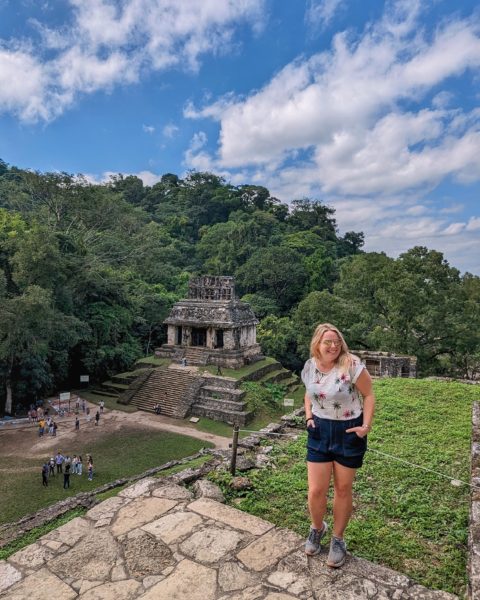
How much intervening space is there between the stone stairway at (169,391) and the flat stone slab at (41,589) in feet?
45.4

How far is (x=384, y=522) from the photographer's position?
356 cm

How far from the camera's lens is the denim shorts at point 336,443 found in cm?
276

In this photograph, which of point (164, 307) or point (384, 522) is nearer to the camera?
point (384, 522)

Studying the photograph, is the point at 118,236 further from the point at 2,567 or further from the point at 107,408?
the point at 2,567

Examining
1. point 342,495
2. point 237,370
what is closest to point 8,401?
point 237,370

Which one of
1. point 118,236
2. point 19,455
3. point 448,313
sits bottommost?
point 19,455

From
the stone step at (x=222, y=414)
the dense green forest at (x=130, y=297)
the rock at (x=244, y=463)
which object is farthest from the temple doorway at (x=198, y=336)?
the rock at (x=244, y=463)

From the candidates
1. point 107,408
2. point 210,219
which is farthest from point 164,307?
point 210,219

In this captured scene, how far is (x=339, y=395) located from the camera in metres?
2.83

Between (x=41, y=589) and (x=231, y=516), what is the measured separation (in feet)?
4.72

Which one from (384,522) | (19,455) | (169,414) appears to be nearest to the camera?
(384,522)

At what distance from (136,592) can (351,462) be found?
5.26 ft

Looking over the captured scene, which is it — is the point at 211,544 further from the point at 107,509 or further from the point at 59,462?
the point at 59,462

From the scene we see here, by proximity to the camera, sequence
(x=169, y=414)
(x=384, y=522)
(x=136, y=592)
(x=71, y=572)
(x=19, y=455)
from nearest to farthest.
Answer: (x=136, y=592) < (x=71, y=572) < (x=384, y=522) < (x=19, y=455) < (x=169, y=414)
